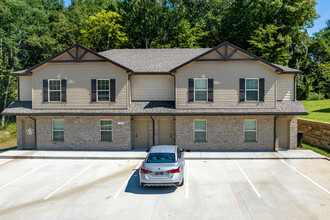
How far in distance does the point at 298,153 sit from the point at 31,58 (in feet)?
128

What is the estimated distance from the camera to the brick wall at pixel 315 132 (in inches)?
698

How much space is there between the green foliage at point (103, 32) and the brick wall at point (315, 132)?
27.6 meters

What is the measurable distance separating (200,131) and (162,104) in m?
3.48

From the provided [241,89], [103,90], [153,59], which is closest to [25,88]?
[103,90]

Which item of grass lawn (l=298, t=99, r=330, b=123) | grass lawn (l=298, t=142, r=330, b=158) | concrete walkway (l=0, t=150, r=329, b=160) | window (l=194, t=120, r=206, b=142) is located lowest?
concrete walkway (l=0, t=150, r=329, b=160)

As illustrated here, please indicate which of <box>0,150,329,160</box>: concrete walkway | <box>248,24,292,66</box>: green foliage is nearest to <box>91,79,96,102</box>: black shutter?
<box>0,150,329,160</box>: concrete walkway

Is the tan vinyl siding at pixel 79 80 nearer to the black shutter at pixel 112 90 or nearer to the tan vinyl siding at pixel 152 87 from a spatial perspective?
the black shutter at pixel 112 90

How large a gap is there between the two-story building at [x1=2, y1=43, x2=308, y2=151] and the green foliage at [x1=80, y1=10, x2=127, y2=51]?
66.4ft

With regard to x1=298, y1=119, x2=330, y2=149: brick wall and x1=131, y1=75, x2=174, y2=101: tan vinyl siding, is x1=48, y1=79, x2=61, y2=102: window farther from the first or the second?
x1=298, y1=119, x2=330, y2=149: brick wall

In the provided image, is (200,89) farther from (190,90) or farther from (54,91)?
(54,91)

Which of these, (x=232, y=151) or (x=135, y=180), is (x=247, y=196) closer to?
(x=135, y=180)

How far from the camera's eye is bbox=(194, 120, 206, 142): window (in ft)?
59.3

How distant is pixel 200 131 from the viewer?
18.1m

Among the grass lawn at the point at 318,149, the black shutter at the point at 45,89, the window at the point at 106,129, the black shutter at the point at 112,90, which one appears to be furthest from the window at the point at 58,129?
the grass lawn at the point at 318,149
